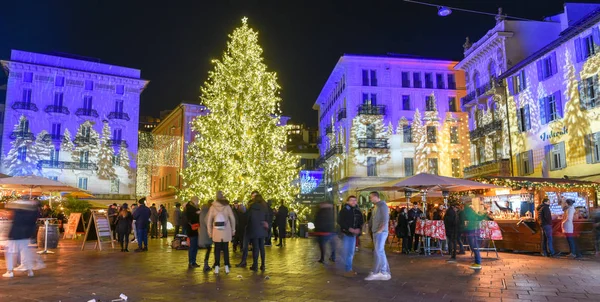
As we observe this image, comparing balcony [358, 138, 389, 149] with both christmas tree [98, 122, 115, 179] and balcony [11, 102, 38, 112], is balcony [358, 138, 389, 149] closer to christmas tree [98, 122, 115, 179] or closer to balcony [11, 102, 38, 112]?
christmas tree [98, 122, 115, 179]

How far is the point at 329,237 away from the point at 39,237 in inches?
409

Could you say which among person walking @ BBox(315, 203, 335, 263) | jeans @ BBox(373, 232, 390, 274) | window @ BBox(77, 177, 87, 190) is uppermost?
window @ BBox(77, 177, 87, 190)

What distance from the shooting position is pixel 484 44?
32.6 m

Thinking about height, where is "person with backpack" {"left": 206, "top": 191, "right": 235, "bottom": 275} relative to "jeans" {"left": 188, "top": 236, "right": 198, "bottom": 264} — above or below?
above

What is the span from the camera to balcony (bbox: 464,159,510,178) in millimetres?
29859

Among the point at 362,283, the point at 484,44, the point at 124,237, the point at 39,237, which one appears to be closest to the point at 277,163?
the point at 124,237

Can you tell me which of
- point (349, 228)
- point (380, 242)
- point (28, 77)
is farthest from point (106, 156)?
point (380, 242)

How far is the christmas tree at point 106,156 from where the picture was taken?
1508 inches

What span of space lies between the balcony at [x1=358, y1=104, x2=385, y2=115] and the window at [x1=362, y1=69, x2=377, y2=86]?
221 cm

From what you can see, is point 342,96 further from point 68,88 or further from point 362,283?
point 362,283

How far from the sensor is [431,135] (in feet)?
136

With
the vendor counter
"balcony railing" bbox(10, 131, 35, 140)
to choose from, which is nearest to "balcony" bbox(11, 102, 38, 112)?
"balcony railing" bbox(10, 131, 35, 140)

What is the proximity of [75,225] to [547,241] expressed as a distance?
16.2 m

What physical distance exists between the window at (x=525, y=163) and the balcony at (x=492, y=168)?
891 mm
